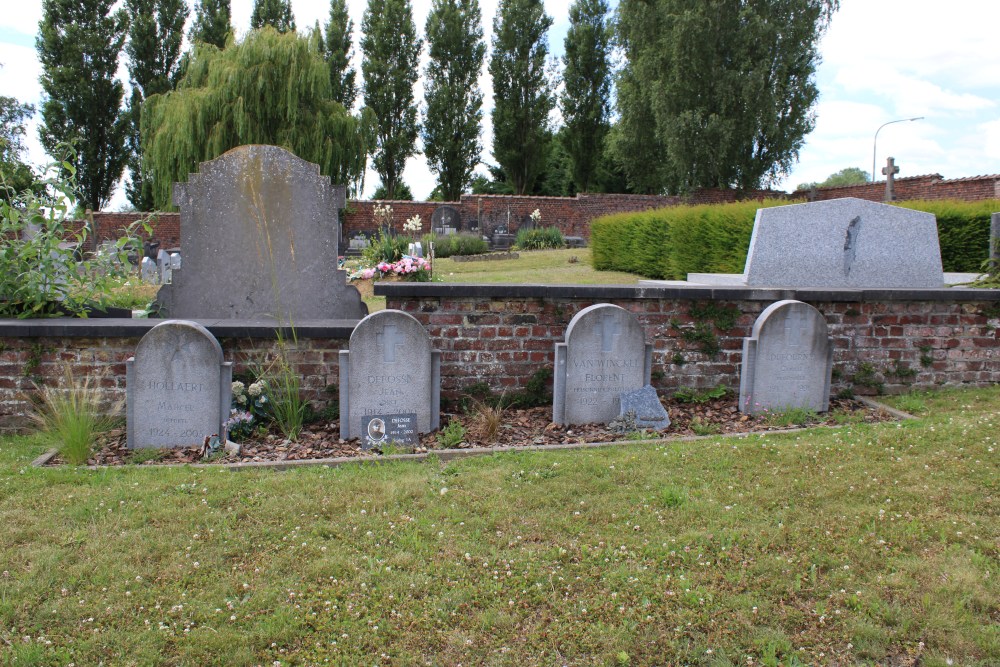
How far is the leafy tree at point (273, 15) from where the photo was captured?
33000 millimetres

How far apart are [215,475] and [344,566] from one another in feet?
5.06

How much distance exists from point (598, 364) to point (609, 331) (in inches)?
10.9

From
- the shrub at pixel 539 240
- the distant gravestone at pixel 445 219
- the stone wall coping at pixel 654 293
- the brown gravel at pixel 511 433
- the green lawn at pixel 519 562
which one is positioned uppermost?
the distant gravestone at pixel 445 219

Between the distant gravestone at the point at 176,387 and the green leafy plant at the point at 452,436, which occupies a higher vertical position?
the distant gravestone at the point at 176,387

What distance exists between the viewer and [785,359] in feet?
20.0

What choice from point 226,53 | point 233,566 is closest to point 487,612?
point 233,566

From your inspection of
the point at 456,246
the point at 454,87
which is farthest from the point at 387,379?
the point at 454,87

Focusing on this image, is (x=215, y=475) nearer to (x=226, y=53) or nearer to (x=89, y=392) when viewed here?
(x=89, y=392)

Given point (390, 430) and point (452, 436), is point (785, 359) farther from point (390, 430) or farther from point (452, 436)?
point (390, 430)

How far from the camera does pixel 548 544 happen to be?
361cm

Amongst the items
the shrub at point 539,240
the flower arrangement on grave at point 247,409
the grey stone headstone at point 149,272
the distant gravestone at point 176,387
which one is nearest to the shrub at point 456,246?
the shrub at point 539,240

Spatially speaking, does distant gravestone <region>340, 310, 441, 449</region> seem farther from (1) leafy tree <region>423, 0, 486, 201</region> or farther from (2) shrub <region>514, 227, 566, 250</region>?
(1) leafy tree <region>423, 0, 486, 201</region>

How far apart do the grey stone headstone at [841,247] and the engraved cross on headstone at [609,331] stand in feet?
9.69

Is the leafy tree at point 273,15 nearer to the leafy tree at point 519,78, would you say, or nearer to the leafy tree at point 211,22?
the leafy tree at point 211,22
